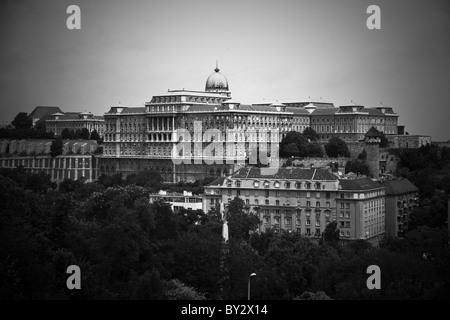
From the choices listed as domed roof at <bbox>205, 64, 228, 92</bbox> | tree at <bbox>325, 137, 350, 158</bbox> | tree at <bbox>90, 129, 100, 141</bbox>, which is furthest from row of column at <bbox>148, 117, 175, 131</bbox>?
tree at <bbox>325, 137, 350, 158</bbox>

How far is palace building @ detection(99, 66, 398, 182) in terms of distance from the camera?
3265 inches

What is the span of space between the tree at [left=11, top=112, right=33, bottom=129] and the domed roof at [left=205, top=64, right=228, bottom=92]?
2262cm

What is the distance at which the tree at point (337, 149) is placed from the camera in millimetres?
81562

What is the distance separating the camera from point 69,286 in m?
31.4

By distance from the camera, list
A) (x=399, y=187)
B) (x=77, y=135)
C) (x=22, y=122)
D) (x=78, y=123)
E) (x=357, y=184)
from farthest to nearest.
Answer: (x=78, y=123)
(x=22, y=122)
(x=77, y=135)
(x=399, y=187)
(x=357, y=184)

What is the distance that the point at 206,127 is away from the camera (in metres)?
85.3

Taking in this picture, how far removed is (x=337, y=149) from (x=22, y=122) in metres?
39.5

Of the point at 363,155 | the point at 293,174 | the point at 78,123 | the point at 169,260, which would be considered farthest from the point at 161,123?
the point at 169,260

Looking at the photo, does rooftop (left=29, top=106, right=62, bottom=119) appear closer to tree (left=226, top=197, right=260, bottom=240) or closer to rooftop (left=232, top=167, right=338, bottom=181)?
rooftop (left=232, top=167, right=338, bottom=181)

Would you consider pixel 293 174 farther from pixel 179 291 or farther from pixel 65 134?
pixel 65 134

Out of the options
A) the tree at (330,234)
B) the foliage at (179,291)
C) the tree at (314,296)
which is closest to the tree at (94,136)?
the tree at (330,234)

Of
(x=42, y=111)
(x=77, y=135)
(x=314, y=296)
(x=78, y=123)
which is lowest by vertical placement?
(x=314, y=296)
